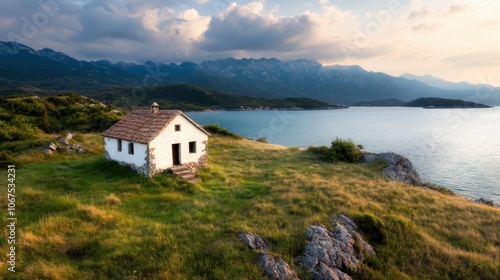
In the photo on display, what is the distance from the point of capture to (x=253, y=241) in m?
11.3

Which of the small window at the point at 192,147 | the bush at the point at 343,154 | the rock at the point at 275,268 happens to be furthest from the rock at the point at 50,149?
the bush at the point at 343,154

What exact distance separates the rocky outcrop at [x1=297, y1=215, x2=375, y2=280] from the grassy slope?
1.58ft

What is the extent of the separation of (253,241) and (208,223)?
3143 mm

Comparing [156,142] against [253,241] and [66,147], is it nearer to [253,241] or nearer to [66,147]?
[253,241]

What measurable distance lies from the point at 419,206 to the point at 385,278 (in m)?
10.3

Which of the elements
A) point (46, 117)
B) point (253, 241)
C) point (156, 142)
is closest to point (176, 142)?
point (156, 142)

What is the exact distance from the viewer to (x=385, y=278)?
34.4 feet

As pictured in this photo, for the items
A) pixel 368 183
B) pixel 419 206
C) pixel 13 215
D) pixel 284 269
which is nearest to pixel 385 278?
pixel 284 269

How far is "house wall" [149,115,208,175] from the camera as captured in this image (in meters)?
21.0

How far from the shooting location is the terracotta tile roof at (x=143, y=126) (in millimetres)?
21250

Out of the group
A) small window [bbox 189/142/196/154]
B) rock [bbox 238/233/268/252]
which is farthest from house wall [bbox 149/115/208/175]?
rock [bbox 238/233/268/252]

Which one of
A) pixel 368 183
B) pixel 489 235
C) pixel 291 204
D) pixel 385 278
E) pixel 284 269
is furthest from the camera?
pixel 368 183

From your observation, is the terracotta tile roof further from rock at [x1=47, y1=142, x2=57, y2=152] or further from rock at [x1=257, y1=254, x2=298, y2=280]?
rock at [x1=257, y1=254, x2=298, y2=280]

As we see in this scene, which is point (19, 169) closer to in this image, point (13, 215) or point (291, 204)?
point (13, 215)
